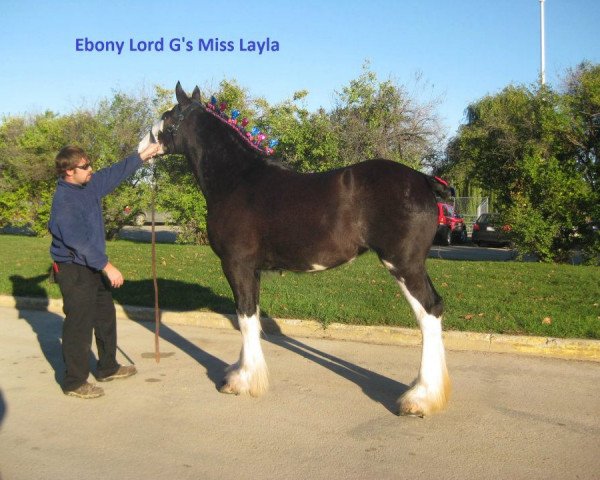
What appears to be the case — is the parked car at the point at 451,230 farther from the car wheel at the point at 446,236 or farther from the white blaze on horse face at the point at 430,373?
the white blaze on horse face at the point at 430,373

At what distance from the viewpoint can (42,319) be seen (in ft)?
27.0

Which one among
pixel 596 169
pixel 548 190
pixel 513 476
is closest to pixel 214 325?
pixel 513 476

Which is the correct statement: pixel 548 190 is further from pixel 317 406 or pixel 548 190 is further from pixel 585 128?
pixel 317 406

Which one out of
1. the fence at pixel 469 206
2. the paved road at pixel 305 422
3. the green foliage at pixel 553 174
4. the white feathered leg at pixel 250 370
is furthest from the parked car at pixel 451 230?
the white feathered leg at pixel 250 370

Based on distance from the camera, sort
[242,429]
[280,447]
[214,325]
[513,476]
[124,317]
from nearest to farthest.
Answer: [513,476] → [280,447] → [242,429] → [214,325] → [124,317]

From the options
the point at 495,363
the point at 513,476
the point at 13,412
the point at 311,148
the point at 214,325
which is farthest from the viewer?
the point at 311,148

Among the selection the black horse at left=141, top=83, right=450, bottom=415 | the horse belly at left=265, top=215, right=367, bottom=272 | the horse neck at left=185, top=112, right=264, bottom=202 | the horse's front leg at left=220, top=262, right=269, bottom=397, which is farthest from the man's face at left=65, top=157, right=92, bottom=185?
the horse belly at left=265, top=215, right=367, bottom=272

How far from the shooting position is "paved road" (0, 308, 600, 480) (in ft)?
12.0

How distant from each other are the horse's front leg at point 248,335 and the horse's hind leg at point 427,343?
1.13m

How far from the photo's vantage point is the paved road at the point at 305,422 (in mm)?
3654

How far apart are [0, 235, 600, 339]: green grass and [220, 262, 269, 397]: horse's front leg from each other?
64 cm

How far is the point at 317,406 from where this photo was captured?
4.75 meters

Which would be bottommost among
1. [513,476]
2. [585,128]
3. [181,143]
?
[513,476]

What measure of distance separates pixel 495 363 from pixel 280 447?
2.89m
